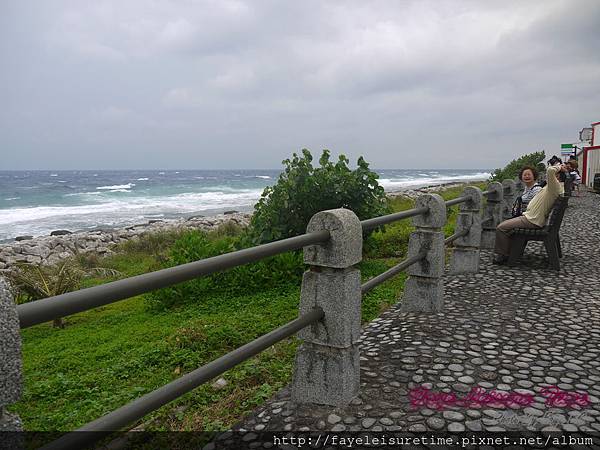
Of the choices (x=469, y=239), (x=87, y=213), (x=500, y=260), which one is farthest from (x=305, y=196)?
(x=87, y=213)

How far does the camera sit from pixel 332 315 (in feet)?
9.84

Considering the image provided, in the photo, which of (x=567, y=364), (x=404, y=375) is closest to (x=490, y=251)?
(x=567, y=364)

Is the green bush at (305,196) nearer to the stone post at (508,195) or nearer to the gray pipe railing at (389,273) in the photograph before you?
the gray pipe railing at (389,273)

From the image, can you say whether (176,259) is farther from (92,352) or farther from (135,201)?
(135,201)

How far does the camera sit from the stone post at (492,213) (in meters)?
8.05

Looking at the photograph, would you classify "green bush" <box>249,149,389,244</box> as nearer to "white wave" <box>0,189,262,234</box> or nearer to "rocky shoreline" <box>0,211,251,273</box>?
"rocky shoreline" <box>0,211,251,273</box>

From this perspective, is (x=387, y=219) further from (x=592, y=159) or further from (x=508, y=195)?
(x=592, y=159)

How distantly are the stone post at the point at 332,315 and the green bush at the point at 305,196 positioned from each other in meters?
3.98

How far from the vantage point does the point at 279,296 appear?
6340 millimetres

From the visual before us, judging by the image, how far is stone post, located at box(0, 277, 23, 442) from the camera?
1.32 m

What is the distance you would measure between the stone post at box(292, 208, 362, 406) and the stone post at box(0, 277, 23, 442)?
6.10ft

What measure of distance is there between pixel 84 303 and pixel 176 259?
5.43m

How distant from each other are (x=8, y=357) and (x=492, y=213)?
8.08 m

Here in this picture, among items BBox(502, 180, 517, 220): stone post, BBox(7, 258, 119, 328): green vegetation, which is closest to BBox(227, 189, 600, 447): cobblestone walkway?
BBox(502, 180, 517, 220): stone post
